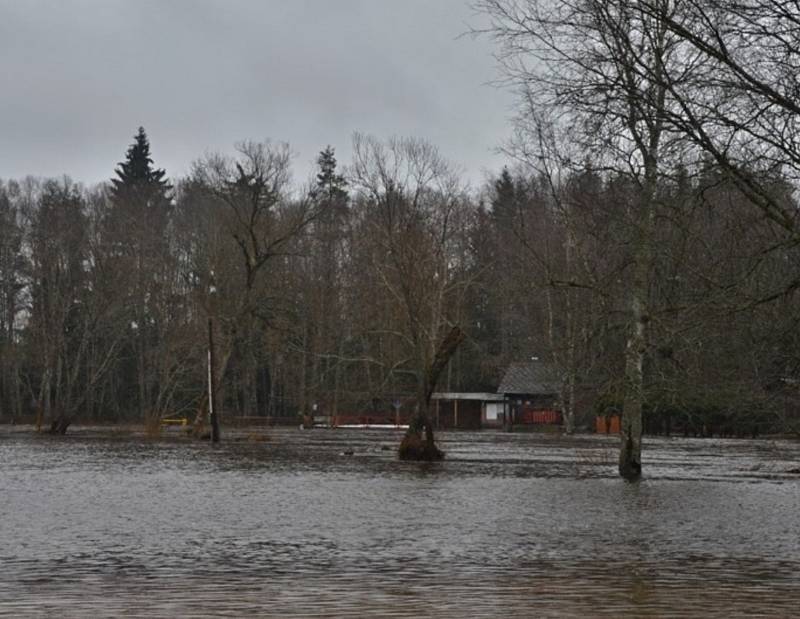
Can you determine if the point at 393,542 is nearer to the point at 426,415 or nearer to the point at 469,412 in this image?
the point at 426,415

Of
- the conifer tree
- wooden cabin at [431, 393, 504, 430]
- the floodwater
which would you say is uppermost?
the conifer tree

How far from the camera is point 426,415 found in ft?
120

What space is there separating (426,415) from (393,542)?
70.1 ft

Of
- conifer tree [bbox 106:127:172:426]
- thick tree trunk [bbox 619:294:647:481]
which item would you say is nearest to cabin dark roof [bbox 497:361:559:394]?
conifer tree [bbox 106:127:172:426]

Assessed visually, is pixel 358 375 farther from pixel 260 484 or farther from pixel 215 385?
pixel 260 484

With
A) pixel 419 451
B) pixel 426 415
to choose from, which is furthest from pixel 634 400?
pixel 419 451

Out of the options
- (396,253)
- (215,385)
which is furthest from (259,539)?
(215,385)

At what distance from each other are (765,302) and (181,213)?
272 ft

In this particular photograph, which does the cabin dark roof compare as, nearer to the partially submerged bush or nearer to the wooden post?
the wooden post

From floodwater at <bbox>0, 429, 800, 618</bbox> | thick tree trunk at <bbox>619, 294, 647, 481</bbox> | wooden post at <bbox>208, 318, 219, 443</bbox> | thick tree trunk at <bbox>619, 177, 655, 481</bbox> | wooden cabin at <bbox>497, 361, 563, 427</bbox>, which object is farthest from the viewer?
wooden cabin at <bbox>497, 361, 563, 427</bbox>

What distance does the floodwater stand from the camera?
1054 cm

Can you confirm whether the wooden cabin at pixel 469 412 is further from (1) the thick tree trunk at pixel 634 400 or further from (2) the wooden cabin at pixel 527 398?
(1) the thick tree trunk at pixel 634 400

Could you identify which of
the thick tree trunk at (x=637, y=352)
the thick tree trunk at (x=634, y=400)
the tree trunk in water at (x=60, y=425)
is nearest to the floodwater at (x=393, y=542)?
the thick tree trunk at (x=634, y=400)

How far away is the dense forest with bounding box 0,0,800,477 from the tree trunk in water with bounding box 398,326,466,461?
0.26 meters
